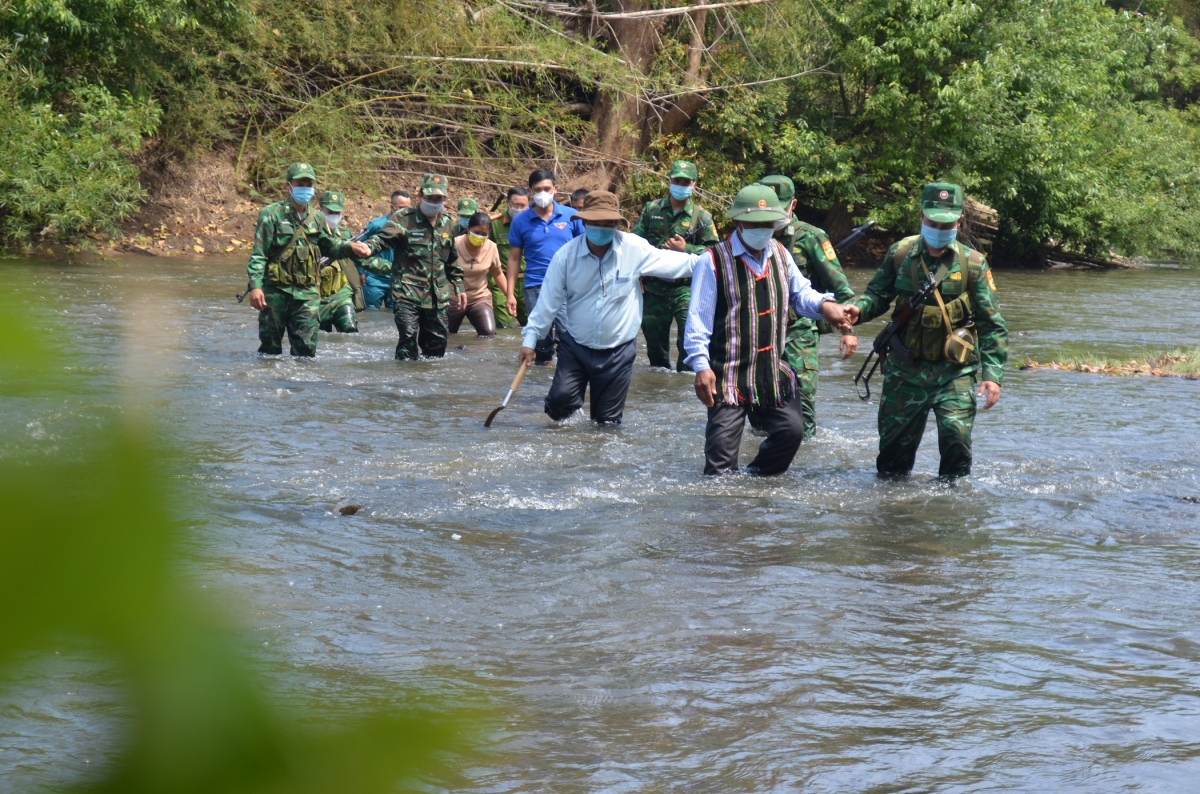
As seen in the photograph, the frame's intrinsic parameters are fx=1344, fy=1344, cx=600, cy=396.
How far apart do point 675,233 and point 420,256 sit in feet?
8.16

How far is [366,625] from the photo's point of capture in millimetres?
5020

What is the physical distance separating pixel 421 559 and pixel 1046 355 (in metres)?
10.5

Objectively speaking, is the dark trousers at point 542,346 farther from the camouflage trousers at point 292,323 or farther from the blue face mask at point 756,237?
the blue face mask at point 756,237

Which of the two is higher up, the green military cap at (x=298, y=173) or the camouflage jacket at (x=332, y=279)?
the green military cap at (x=298, y=173)

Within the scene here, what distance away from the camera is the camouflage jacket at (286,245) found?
1149cm

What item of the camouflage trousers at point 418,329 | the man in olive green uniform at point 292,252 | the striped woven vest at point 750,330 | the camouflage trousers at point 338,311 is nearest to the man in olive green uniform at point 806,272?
the striped woven vest at point 750,330

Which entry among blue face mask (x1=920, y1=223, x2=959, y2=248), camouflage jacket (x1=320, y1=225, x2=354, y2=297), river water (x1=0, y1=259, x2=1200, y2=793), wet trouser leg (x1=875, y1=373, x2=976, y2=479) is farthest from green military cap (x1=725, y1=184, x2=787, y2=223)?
camouflage jacket (x1=320, y1=225, x2=354, y2=297)

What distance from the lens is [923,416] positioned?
7.57 metres

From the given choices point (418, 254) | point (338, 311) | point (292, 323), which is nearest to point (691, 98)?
point (338, 311)

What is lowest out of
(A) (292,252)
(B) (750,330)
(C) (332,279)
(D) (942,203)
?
(B) (750,330)

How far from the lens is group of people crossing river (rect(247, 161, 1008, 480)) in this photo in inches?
289

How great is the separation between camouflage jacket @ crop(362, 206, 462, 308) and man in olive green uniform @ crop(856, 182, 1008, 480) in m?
5.84

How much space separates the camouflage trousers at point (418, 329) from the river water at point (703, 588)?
7.19 feet

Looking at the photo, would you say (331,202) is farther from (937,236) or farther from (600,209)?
(937,236)
